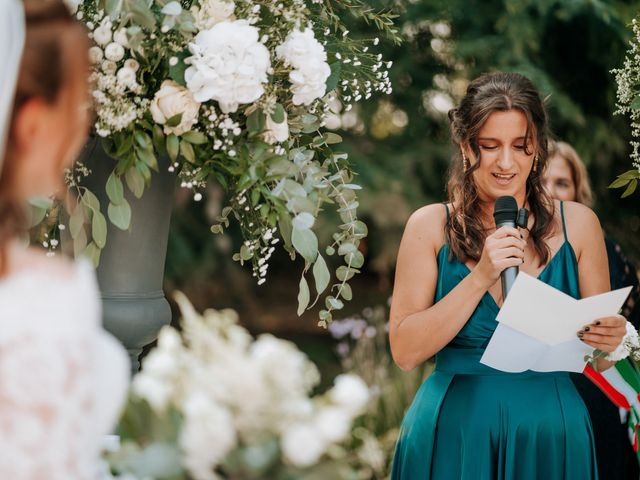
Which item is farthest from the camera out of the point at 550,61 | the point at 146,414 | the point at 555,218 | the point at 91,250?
the point at 550,61

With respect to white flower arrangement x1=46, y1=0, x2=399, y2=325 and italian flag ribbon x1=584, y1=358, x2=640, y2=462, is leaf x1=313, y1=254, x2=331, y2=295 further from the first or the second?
italian flag ribbon x1=584, y1=358, x2=640, y2=462

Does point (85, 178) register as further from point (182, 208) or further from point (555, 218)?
point (182, 208)

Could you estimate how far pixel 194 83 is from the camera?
5.42 feet

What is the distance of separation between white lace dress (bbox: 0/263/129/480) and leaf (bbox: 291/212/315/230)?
66cm

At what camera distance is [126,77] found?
5.41 feet

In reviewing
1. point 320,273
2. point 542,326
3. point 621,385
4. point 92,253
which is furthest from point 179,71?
point 621,385

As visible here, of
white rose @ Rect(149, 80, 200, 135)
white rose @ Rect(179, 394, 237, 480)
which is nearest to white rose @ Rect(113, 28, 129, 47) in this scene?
white rose @ Rect(149, 80, 200, 135)

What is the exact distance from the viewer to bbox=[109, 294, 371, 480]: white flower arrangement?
1.06 meters

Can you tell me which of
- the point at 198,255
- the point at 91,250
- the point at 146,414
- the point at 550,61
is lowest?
the point at 198,255

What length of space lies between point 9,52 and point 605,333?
1.61 meters

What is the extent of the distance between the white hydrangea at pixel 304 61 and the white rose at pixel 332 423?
2.98 feet

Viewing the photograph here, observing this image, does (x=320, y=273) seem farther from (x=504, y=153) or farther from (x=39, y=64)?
(x=39, y=64)

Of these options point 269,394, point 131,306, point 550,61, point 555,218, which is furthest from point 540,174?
point 550,61

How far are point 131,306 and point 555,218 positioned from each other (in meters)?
1.25
